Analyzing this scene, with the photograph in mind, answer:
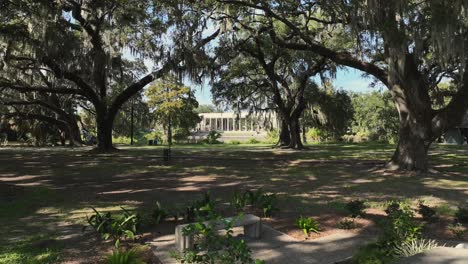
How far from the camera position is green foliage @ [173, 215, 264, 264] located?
161 inches

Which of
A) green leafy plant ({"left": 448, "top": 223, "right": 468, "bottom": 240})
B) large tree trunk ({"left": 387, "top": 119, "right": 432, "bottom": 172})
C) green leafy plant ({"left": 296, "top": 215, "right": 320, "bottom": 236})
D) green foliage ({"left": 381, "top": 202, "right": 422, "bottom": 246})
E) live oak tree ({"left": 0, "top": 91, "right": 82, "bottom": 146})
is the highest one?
live oak tree ({"left": 0, "top": 91, "right": 82, "bottom": 146})

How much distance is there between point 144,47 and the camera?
850 inches

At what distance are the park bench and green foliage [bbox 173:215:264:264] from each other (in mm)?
102

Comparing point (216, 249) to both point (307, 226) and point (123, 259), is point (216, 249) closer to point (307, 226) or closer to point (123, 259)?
point (123, 259)

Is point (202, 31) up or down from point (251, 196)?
up

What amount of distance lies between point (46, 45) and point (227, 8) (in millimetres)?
7768

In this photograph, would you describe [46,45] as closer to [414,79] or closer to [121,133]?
[414,79]

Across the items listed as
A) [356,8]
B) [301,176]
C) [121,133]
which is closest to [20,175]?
[301,176]

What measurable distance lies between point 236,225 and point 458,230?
3376 millimetres

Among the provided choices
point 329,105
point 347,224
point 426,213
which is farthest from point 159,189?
point 329,105

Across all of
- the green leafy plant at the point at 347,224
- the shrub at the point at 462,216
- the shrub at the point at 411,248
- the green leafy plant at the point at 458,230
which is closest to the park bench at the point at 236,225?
the green leafy plant at the point at 347,224

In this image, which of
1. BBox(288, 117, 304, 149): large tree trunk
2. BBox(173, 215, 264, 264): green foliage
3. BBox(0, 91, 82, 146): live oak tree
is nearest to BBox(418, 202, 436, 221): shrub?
BBox(173, 215, 264, 264): green foliage

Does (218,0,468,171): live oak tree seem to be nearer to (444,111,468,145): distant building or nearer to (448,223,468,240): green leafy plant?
(448,223,468,240): green leafy plant

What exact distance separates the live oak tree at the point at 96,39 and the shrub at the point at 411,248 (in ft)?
40.5
